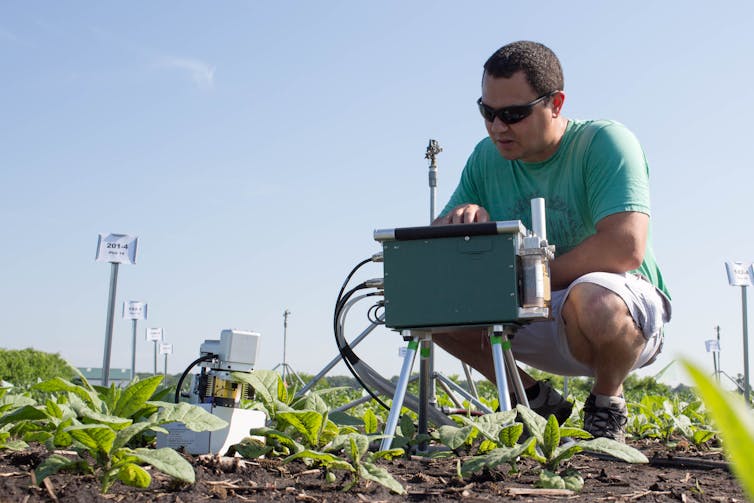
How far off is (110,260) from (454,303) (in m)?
4.59

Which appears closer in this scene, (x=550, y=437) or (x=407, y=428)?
(x=550, y=437)

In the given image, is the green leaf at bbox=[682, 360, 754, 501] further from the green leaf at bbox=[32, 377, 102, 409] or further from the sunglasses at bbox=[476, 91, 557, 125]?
the sunglasses at bbox=[476, 91, 557, 125]

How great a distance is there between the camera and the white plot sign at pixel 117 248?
6234 millimetres

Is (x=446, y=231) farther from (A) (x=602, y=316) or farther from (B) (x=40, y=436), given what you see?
(B) (x=40, y=436)

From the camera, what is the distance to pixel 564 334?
3.08 metres

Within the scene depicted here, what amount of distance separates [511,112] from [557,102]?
10.2 inches

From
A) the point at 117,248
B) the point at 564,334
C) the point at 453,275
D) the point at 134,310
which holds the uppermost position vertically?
the point at 117,248

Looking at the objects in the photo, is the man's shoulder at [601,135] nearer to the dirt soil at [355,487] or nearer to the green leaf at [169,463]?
the dirt soil at [355,487]

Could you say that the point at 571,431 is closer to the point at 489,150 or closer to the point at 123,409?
the point at 123,409

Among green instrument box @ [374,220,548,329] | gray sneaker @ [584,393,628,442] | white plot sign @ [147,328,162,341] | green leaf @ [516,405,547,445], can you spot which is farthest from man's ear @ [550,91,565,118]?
white plot sign @ [147,328,162,341]

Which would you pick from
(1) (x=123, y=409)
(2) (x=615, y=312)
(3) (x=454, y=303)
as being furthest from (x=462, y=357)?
(1) (x=123, y=409)

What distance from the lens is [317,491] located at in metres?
1.83

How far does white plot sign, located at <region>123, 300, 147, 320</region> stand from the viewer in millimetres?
11125

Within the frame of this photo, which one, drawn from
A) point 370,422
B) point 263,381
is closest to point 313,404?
point 263,381
